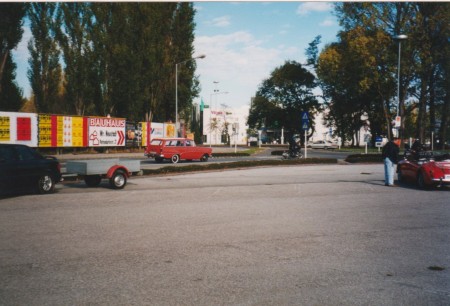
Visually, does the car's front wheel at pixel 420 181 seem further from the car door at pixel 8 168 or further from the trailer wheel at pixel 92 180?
the car door at pixel 8 168

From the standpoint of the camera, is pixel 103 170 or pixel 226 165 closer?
pixel 103 170

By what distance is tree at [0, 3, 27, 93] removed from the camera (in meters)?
29.2

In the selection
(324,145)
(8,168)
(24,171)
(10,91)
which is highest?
(10,91)

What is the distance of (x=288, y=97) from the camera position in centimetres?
7169

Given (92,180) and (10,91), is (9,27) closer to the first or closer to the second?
(10,91)

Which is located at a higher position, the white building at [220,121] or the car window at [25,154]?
the white building at [220,121]

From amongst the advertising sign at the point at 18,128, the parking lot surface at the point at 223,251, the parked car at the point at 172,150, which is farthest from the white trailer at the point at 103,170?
the advertising sign at the point at 18,128

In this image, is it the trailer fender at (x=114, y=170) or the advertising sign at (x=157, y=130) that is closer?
the trailer fender at (x=114, y=170)

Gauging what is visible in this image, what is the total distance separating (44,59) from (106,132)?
321 inches

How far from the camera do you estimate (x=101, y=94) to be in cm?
3653

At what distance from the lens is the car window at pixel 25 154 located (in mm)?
11671

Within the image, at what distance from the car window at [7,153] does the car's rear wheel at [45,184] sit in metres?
1.05

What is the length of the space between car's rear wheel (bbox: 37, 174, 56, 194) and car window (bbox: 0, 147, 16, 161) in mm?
1051

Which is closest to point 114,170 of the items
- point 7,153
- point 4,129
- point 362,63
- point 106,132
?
point 7,153
